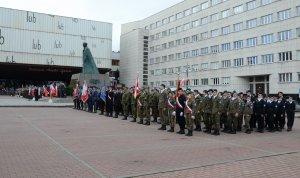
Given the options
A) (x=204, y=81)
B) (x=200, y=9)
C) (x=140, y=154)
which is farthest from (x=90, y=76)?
(x=200, y=9)

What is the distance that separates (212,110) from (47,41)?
2281 inches

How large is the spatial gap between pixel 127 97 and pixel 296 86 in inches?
1238

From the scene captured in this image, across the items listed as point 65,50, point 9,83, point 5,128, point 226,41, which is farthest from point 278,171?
point 9,83

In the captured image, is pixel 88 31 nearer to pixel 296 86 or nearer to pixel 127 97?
pixel 296 86

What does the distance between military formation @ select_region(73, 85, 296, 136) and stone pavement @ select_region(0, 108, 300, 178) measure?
0.99 meters

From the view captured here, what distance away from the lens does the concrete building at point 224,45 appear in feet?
158

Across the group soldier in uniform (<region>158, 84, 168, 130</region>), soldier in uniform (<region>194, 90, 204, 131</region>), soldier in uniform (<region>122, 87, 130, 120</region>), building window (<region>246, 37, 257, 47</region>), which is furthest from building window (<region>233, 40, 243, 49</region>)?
soldier in uniform (<region>194, 90, 204, 131</region>)

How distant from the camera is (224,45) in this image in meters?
59.3

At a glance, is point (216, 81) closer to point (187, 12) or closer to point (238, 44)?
point (238, 44)

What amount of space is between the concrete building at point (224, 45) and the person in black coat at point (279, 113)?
30068mm

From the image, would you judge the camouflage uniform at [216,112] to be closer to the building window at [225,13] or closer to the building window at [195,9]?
the building window at [225,13]

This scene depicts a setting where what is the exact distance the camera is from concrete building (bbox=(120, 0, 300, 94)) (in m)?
48.1

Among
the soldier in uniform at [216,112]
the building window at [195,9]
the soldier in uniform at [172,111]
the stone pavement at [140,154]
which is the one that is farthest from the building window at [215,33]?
the stone pavement at [140,154]

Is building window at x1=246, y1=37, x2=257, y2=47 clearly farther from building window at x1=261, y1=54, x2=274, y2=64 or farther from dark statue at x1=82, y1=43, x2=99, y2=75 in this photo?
dark statue at x1=82, y1=43, x2=99, y2=75
